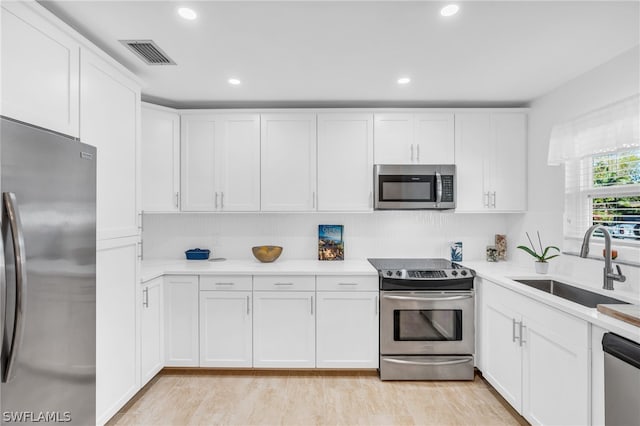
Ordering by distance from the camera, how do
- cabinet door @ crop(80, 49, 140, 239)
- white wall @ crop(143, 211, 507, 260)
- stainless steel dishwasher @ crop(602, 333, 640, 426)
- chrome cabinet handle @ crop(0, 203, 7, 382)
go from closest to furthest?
→ 1. chrome cabinet handle @ crop(0, 203, 7, 382)
2. stainless steel dishwasher @ crop(602, 333, 640, 426)
3. cabinet door @ crop(80, 49, 140, 239)
4. white wall @ crop(143, 211, 507, 260)

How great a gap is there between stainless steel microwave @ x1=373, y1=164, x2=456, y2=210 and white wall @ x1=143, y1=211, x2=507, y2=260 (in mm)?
402

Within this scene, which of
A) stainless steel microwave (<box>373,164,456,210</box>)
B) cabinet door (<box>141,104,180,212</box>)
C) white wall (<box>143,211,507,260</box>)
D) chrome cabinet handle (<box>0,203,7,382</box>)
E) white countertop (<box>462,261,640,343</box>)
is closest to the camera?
chrome cabinet handle (<box>0,203,7,382</box>)

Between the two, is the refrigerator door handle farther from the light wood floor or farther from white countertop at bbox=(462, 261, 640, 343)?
white countertop at bbox=(462, 261, 640, 343)

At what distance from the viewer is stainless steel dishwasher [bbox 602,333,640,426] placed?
1339mm

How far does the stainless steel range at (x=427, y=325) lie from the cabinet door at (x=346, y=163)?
2.63 ft

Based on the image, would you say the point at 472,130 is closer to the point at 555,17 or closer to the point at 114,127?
the point at 555,17

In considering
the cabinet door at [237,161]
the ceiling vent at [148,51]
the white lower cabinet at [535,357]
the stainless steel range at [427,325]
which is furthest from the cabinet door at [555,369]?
the ceiling vent at [148,51]

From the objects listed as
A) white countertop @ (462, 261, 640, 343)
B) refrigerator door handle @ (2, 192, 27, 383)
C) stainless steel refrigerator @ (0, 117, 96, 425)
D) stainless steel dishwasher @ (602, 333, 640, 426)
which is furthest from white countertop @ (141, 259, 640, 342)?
refrigerator door handle @ (2, 192, 27, 383)

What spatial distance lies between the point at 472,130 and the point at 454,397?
7.64 feet

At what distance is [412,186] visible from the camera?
10.2ft

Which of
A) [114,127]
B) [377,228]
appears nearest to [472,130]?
[377,228]

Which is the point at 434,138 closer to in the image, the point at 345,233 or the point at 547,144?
the point at 547,144

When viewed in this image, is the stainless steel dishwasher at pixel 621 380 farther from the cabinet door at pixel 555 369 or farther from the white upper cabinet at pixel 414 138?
the white upper cabinet at pixel 414 138

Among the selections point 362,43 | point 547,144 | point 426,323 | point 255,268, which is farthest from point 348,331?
point 547,144
